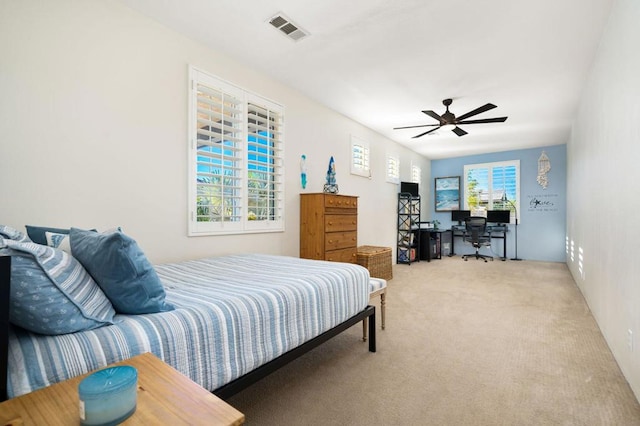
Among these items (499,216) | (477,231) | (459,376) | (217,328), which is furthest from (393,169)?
(217,328)

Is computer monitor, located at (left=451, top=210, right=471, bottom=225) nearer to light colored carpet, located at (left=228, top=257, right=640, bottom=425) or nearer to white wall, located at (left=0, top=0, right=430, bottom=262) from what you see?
light colored carpet, located at (left=228, top=257, right=640, bottom=425)

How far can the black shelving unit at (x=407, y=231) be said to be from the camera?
6762 millimetres

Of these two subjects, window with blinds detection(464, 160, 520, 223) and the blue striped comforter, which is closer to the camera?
the blue striped comforter

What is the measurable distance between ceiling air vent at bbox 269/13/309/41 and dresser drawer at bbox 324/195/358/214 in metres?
1.77

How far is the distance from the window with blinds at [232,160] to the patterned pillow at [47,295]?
5.85ft

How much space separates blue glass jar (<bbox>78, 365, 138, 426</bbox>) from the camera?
63 centimetres

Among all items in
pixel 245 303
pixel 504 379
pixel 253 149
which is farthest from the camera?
pixel 253 149

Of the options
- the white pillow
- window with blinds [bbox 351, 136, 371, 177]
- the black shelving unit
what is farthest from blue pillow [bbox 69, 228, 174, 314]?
the black shelving unit

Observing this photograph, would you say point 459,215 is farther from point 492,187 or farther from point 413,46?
point 413,46

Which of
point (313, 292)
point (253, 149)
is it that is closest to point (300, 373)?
point (313, 292)

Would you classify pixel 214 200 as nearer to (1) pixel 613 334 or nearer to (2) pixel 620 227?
(2) pixel 620 227

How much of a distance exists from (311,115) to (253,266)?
2.69 m

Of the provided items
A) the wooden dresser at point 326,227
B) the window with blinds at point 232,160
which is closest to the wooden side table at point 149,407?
the window with blinds at point 232,160

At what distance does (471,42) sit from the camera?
2.92 meters
